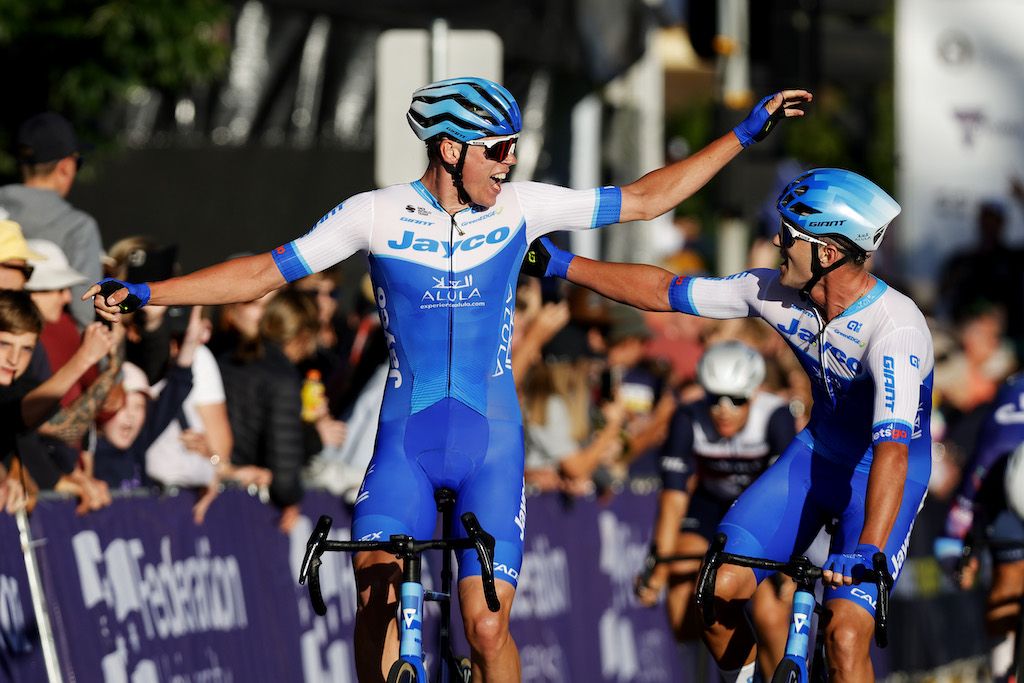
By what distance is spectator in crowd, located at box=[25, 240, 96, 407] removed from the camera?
922 cm

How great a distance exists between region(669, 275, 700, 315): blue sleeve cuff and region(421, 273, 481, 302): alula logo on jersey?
1292 millimetres

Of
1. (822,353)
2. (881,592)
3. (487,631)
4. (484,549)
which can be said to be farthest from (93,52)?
(881,592)

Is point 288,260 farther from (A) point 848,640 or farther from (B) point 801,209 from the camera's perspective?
(A) point 848,640

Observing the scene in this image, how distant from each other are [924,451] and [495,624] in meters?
2.30

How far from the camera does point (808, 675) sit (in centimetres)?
818

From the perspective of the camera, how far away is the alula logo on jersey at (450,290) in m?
7.73

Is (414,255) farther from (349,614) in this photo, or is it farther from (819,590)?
(819,590)

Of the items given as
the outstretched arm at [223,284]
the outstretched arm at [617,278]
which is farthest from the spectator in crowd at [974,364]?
the outstretched arm at [223,284]

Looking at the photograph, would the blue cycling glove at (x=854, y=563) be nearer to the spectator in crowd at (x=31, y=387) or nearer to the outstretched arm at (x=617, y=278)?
the outstretched arm at (x=617, y=278)

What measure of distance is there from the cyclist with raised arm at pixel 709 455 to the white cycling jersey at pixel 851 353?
2816mm

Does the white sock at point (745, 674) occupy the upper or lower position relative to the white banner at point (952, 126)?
lower

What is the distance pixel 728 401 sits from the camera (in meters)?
11.7

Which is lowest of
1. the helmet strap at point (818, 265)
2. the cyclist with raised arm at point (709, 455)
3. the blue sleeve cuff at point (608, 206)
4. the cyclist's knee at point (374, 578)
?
the cyclist's knee at point (374, 578)

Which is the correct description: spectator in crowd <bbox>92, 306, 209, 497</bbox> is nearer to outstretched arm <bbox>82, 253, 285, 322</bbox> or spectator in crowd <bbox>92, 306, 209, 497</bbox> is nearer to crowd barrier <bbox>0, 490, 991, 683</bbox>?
crowd barrier <bbox>0, 490, 991, 683</bbox>
